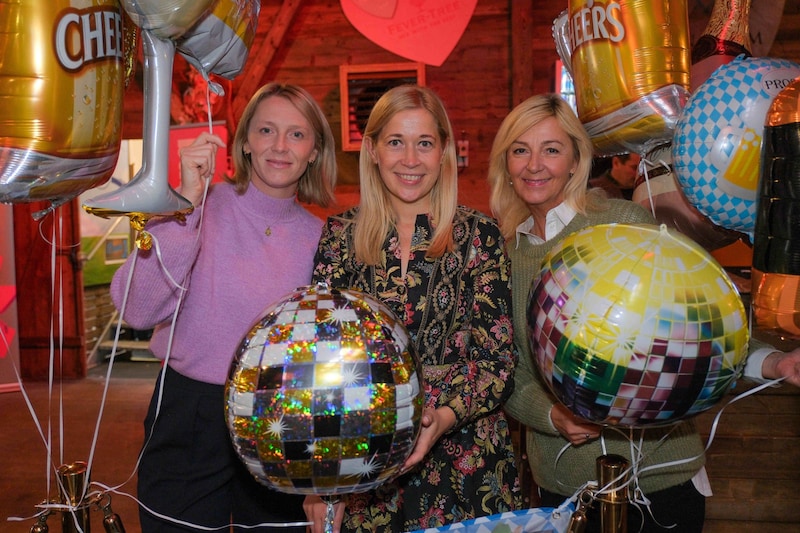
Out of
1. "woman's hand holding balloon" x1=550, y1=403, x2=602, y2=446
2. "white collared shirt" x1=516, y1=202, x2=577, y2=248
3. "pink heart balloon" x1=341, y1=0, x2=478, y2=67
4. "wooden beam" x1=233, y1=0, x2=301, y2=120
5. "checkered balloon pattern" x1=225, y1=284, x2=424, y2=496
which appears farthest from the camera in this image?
"wooden beam" x1=233, y1=0, x2=301, y2=120

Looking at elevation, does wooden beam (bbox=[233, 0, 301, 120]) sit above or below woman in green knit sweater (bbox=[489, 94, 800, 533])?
above

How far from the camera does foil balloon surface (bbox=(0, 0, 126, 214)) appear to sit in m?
0.95

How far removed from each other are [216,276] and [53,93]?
24.9 inches

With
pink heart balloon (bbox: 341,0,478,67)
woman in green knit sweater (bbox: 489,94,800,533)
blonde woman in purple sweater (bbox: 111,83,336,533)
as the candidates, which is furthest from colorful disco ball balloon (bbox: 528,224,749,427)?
pink heart balloon (bbox: 341,0,478,67)

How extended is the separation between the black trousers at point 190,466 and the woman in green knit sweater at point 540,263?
583 millimetres

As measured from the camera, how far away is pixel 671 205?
54.4 inches

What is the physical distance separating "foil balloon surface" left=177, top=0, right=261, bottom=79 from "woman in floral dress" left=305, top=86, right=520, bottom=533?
32 cm

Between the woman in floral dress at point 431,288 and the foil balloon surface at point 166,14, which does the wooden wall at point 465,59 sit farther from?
the foil balloon surface at point 166,14

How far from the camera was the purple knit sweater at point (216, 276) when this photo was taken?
4.72 feet

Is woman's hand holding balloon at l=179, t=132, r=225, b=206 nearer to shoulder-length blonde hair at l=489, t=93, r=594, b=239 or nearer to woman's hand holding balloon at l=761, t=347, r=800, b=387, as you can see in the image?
shoulder-length blonde hair at l=489, t=93, r=594, b=239

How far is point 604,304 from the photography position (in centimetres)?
89

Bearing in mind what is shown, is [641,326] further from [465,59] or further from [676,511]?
[465,59]

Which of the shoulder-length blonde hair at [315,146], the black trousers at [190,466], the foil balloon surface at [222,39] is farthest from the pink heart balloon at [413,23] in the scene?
the black trousers at [190,466]

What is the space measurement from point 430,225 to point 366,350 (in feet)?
2.12
